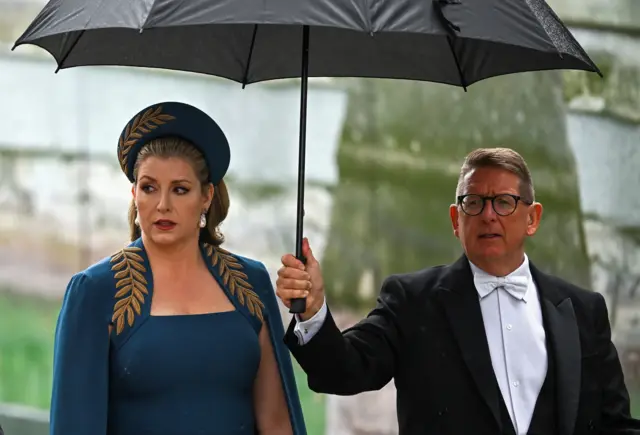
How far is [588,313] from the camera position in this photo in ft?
12.7

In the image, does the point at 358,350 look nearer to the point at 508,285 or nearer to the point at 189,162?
the point at 508,285

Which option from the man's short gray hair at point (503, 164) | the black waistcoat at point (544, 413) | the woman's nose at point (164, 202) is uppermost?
the man's short gray hair at point (503, 164)

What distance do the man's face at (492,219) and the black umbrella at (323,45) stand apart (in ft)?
1.22

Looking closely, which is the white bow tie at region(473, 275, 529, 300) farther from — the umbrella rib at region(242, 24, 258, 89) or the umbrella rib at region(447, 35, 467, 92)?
the umbrella rib at region(242, 24, 258, 89)

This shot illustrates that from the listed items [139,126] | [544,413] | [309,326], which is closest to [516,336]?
[544,413]

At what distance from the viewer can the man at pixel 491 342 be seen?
145 inches

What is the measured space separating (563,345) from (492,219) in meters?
0.42

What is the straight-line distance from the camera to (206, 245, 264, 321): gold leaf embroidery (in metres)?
3.71

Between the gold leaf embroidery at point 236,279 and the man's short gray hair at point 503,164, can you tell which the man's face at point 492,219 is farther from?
the gold leaf embroidery at point 236,279

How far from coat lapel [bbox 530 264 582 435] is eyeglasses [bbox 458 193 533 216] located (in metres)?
0.27

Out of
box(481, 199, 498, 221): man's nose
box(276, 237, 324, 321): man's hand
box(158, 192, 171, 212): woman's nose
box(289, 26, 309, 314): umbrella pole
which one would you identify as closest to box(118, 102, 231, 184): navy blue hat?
box(158, 192, 171, 212): woman's nose

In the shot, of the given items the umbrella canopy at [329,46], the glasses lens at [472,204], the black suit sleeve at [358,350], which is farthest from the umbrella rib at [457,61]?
the black suit sleeve at [358,350]

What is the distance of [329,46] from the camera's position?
4.24m

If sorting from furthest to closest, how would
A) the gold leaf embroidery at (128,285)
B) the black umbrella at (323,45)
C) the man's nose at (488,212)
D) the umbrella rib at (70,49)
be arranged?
the umbrella rib at (70,49) → the man's nose at (488,212) → the gold leaf embroidery at (128,285) → the black umbrella at (323,45)
